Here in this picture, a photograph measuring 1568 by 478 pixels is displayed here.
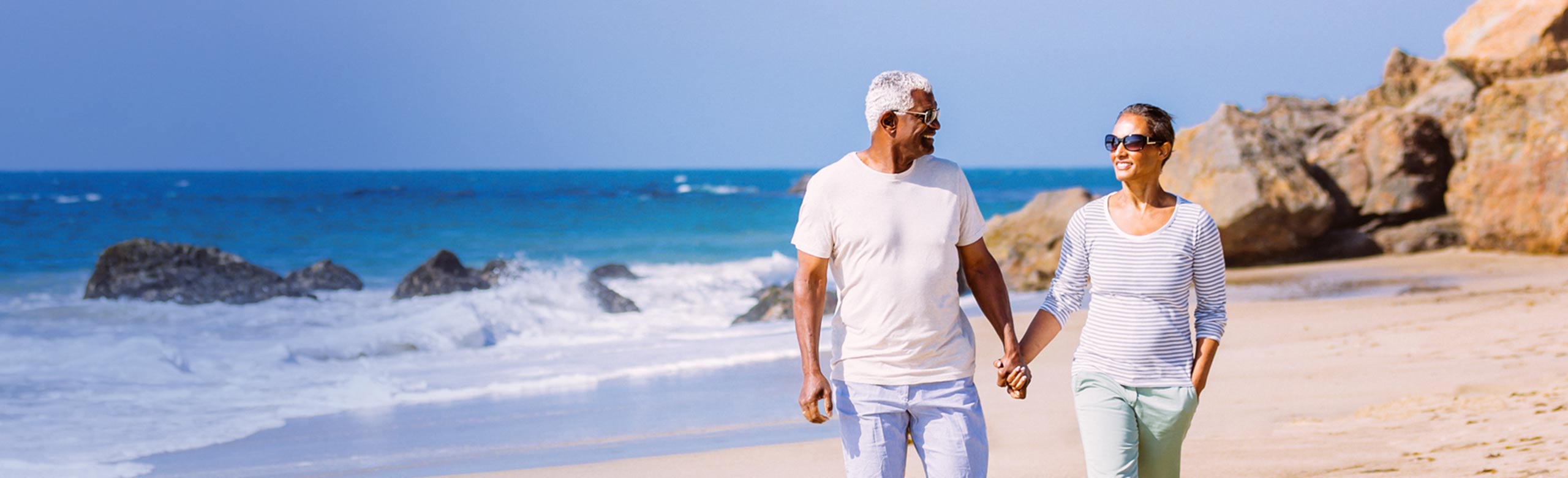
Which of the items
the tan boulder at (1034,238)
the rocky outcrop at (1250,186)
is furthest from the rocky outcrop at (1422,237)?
the tan boulder at (1034,238)

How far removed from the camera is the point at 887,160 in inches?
121

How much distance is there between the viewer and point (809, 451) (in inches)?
230

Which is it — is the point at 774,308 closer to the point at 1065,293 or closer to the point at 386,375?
the point at 386,375

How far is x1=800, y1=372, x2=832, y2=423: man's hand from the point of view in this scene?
306 centimetres

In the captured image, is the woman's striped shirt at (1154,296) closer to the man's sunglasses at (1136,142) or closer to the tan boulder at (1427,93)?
the man's sunglasses at (1136,142)

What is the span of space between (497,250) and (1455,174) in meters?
23.5

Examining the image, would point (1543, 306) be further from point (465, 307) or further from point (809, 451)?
point (465, 307)

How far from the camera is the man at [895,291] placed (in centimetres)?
303

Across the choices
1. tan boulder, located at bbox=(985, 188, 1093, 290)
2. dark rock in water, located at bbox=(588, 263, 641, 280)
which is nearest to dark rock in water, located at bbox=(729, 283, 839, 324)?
tan boulder, located at bbox=(985, 188, 1093, 290)

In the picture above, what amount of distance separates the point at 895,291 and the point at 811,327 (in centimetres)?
25

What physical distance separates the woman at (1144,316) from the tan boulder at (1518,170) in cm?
1168

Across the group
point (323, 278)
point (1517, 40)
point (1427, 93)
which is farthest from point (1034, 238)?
point (1517, 40)

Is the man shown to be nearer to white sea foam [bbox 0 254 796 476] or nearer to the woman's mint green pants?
the woman's mint green pants

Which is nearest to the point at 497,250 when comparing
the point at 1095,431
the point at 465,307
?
the point at 465,307
